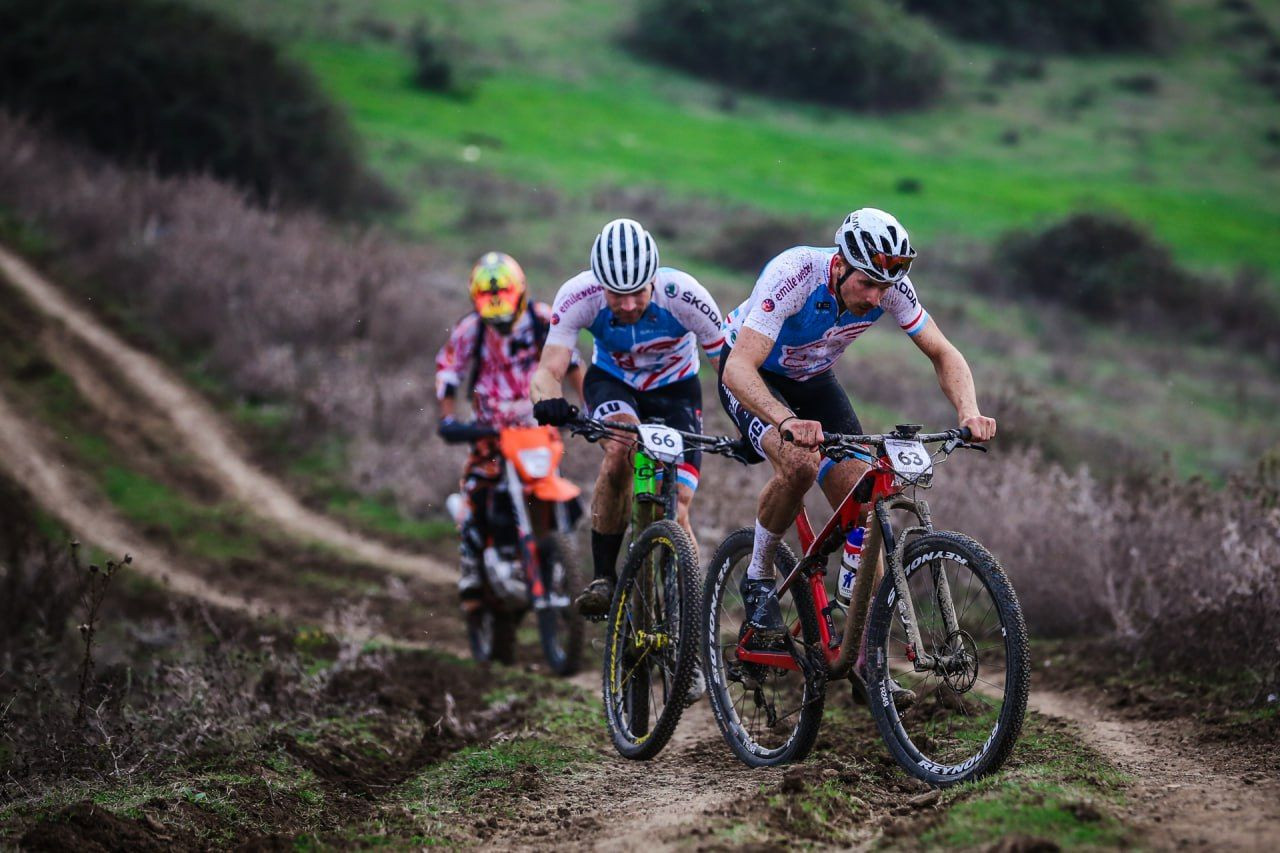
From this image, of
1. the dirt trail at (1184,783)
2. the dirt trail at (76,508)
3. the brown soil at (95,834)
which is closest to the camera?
the dirt trail at (1184,783)

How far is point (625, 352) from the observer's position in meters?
7.50

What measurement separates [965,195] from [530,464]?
110 feet

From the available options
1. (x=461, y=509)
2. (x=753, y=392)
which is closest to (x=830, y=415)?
(x=753, y=392)

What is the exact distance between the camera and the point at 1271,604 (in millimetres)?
7086

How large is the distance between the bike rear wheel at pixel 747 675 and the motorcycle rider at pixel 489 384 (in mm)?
3211

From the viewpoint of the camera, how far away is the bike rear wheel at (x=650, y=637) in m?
6.17

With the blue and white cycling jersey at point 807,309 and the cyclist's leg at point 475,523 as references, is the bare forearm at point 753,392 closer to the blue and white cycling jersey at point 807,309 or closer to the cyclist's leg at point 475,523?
the blue and white cycling jersey at point 807,309

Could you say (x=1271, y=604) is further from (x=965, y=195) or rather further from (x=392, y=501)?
(x=965, y=195)

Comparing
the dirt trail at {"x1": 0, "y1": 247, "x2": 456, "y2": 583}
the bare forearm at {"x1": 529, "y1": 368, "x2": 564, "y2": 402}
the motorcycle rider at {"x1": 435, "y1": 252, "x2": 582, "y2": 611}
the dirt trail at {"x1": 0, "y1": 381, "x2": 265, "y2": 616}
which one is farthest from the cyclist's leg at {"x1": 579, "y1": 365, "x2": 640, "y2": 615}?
the dirt trail at {"x1": 0, "y1": 247, "x2": 456, "y2": 583}

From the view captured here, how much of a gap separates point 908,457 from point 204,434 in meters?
12.9

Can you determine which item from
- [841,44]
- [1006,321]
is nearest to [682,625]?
[1006,321]

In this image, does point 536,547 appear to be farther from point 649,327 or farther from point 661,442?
point 661,442

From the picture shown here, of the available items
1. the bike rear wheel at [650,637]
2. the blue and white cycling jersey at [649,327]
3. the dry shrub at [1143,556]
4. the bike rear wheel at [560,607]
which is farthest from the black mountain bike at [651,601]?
the dry shrub at [1143,556]

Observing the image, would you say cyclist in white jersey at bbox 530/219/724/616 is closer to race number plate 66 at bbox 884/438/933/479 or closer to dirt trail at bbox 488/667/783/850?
dirt trail at bbox 488/667/783/850
